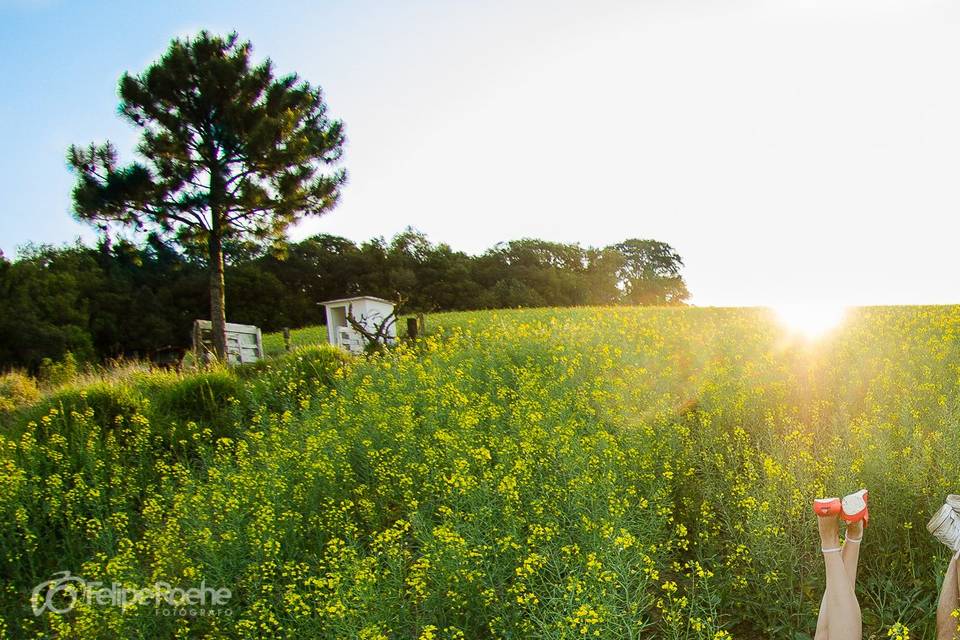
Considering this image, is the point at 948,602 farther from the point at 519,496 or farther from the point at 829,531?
the point at 519,496

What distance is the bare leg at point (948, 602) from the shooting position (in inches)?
150

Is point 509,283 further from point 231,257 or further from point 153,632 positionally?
point 153,632

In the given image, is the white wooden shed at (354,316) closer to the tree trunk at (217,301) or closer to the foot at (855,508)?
the tree trunk at (217,301)

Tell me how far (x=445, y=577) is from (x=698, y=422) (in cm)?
352

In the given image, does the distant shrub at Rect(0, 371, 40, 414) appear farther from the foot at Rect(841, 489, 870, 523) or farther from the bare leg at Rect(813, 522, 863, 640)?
the foot at Rect(841, 489, 870, 523)

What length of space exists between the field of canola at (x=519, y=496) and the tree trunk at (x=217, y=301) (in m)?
6.53

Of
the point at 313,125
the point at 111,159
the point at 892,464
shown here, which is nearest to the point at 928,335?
the point at 892,464

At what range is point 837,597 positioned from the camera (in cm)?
388

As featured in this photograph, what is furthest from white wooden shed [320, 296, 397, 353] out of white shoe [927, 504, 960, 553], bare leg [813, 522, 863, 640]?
white shoe [927, 504, 960, 553]

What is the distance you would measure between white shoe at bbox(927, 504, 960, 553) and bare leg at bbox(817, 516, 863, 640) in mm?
591

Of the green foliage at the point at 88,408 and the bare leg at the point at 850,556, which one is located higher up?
the green foliage at the point at 88,408

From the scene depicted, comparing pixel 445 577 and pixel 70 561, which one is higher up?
pixel 445 577

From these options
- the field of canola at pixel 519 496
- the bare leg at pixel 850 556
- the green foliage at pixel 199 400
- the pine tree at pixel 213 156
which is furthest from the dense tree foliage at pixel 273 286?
the bare leg at pixel 850 556

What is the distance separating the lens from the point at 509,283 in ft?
148
